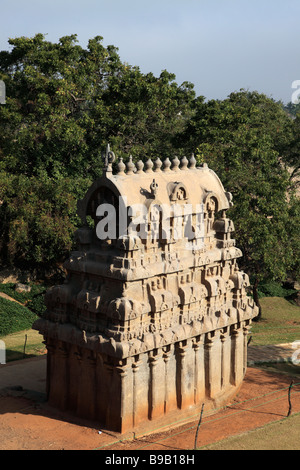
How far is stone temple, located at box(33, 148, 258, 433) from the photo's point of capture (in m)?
18.0

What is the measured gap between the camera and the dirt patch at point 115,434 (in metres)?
17.4

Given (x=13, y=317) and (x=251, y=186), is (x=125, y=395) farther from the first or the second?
(x=251, y=186)

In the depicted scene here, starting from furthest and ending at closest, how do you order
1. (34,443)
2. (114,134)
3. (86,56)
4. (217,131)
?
(86,56)
(114,134)
(217,131)
(34,443)

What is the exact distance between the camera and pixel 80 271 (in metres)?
19.1

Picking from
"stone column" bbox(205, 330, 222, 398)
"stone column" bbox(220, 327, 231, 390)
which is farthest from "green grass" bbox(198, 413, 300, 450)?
"stone column" bbox(220, 327, 231, 390)

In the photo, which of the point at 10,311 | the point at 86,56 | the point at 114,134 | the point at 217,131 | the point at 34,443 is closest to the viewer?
the point at 34,443

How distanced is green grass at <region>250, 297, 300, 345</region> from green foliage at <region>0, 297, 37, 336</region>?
39.7 feet

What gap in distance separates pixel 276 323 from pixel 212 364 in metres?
17.3

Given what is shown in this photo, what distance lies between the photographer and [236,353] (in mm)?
21875

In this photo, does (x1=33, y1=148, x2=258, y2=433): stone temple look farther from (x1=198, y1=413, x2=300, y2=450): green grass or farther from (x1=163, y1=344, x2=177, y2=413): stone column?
(x1=198, y1=413, x2=300, y2=450): green grass

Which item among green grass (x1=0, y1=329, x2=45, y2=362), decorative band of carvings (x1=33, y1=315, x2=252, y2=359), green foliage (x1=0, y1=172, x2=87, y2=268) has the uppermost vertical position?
green foliage (x1=0, y1=172, x2=87, y2=268)
